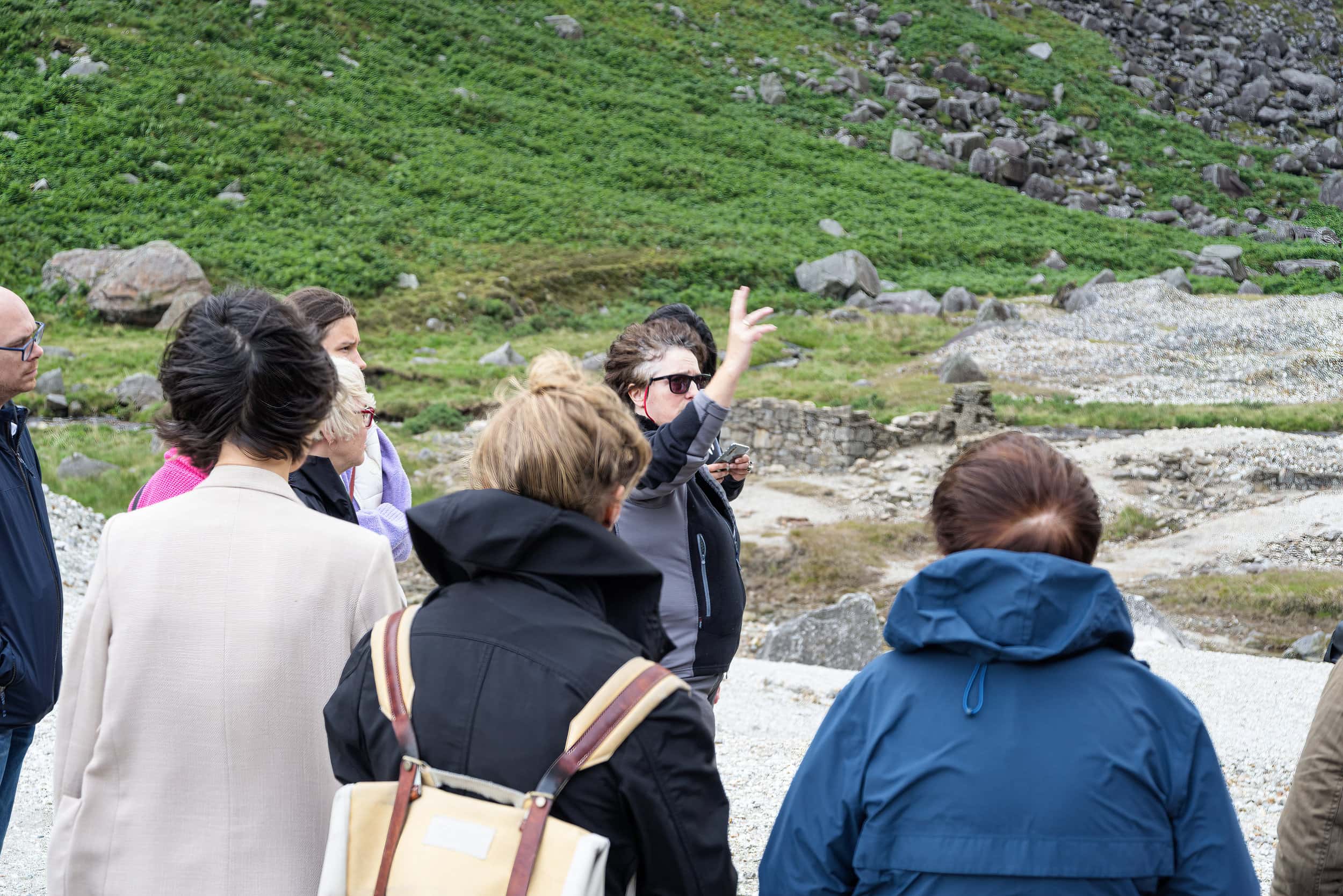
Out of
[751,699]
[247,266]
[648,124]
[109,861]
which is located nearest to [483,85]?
[648,124]

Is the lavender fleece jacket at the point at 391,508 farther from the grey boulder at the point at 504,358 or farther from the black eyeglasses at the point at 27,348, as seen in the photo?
the grey boulder at the point at 504,358

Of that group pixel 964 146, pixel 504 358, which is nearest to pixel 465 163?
pixel 504 358

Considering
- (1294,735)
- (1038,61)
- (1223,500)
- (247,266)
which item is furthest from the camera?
(1038,61)

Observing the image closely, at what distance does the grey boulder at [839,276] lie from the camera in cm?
3303

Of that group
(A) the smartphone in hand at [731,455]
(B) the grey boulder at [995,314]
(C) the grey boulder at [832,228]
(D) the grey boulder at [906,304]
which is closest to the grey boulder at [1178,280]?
(B) the grey boulder at [995,314]

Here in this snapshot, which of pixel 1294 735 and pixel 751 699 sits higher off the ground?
pixel 1294 735

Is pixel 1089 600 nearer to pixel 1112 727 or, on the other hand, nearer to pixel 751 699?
pixel 1112 727

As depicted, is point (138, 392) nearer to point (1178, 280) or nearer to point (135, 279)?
point (135, 279)

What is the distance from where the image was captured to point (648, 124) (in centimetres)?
4422

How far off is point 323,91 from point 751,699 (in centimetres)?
3541

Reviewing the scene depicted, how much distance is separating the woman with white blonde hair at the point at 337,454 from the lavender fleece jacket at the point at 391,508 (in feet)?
1.52

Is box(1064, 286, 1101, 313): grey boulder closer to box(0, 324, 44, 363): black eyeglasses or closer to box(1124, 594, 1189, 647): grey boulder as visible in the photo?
box(1124, 594, 1189, 647): grey boulder

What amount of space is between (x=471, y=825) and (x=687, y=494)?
1723 mm

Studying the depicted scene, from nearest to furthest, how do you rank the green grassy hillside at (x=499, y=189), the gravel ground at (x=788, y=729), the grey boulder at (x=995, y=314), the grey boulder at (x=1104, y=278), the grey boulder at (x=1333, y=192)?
the gravel ground at (x=788, y=729), the green grassy hillside at (x=499, y=189), the grey boulder at (x=995, y=314), the grey boulder at (x=1104, y=278), the grey boulder at (x=1333, y=192)
